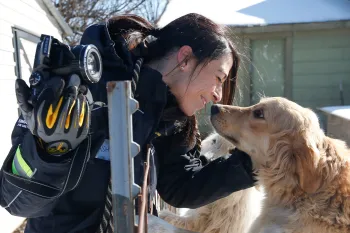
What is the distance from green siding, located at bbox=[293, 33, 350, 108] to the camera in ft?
31.4

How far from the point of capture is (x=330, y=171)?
211 centimetres

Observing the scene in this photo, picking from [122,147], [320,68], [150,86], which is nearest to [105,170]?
[150,86]

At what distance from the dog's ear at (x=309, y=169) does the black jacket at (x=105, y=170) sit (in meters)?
0.30

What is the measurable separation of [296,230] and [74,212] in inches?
49.4

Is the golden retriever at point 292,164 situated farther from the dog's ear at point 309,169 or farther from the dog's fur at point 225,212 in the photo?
the dog's fur at point 225,212

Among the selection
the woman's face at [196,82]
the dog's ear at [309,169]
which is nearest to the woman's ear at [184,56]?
the woman's face at [196,82]

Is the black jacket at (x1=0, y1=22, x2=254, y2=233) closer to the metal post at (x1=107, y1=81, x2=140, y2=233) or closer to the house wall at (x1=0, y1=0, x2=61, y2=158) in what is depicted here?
the metal post at (x1=107, y1=81, x2=140, y2=233)

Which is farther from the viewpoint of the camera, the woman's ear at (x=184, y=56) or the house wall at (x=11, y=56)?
the house wall at (x=11, y=56)

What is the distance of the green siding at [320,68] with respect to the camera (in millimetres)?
9562

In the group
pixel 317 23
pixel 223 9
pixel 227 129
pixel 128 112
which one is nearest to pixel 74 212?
pixel 128 112

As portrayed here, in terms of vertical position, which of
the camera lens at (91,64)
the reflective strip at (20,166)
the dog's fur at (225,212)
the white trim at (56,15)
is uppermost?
the white trim at (56,15)

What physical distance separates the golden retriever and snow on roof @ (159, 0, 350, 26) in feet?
21.4

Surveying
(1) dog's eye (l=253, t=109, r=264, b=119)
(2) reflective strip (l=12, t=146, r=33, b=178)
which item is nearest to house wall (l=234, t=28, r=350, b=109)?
(1) dog's eye (l=253, t=109, r=264, b=119)

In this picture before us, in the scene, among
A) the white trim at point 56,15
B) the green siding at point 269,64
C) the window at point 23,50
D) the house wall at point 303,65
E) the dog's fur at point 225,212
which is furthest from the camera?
the green siding at point 269,64
